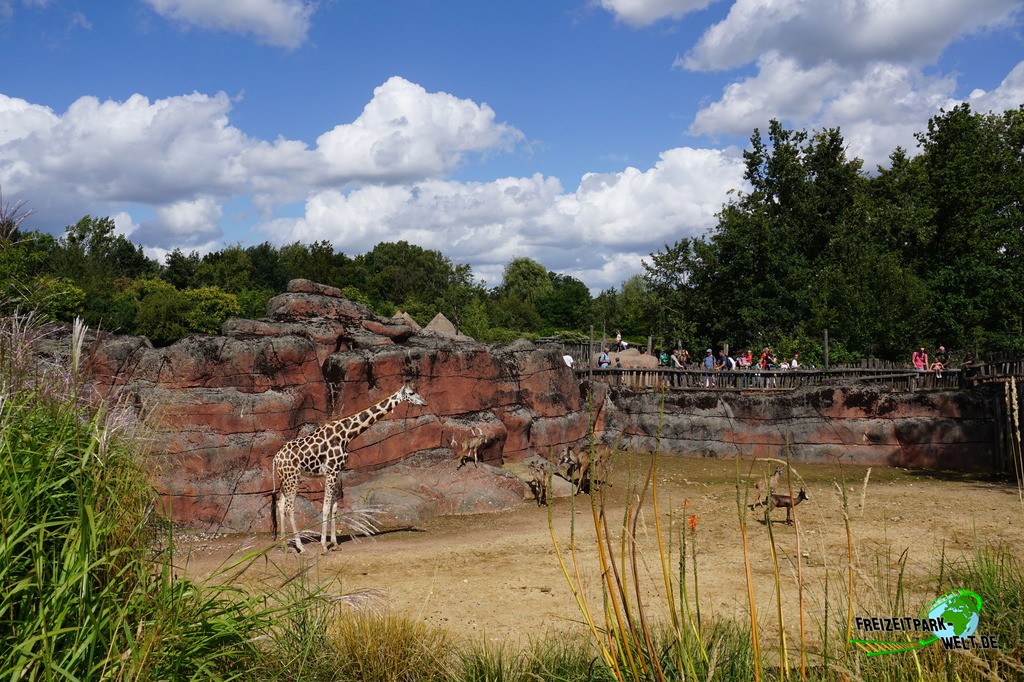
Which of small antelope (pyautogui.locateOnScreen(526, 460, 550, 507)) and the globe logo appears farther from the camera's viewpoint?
small antelope (pyautogui.locateOnScreen(526, 460, 550, 507))

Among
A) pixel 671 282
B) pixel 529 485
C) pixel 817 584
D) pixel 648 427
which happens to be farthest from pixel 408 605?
pixel 671 282

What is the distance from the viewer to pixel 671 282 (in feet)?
120

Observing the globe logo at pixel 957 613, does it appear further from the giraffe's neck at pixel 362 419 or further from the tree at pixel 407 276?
the tree at pixel 407 276

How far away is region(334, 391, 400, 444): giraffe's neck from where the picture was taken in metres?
10.6

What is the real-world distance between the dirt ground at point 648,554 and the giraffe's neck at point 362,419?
1.40 metres

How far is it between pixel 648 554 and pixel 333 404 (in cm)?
571

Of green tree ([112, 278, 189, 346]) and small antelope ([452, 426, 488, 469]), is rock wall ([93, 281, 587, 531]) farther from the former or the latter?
green tree ([112, 278, 189, 346])

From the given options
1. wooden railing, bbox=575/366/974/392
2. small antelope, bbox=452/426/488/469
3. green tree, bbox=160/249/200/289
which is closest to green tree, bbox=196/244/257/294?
green tree, bbox=160/249/200/289

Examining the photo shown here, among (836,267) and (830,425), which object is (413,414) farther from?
(836,267)

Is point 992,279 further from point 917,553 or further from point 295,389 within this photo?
point 295,389

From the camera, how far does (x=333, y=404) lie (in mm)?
12047

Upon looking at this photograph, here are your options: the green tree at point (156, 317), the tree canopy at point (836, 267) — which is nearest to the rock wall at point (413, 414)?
the tree canopy at point (836, 267)

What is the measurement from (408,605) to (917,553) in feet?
16.6

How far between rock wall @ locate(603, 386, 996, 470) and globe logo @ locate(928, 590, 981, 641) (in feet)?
36.3
